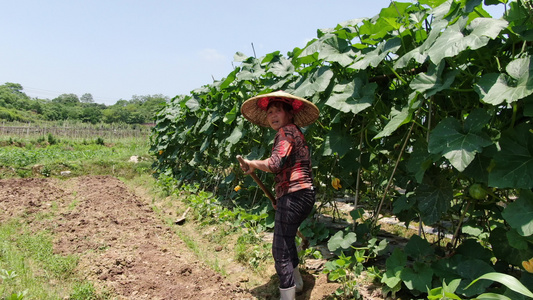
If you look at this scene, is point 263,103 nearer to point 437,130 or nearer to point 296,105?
point 296,105

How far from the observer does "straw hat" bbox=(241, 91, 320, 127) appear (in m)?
2.52

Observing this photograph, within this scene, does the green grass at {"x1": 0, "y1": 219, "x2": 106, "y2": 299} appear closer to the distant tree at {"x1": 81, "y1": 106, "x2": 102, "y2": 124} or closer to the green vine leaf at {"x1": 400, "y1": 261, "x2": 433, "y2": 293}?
the green vine leaf at {"x1": 400, "y1": 261, "x2": 433, "y2": 293}

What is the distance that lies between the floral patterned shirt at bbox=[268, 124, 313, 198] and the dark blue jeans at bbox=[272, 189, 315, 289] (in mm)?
52

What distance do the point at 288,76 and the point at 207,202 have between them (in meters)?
2.37

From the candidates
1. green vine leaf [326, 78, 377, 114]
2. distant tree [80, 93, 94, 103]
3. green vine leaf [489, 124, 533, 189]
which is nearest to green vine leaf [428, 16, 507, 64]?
green vine leaf [489, 124, 533, 189]

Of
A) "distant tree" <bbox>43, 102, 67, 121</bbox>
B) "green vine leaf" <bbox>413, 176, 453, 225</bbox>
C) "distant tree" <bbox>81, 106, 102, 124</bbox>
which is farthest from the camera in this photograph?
"distant tree" <bbox>81, 106, 102, 124</bbox>

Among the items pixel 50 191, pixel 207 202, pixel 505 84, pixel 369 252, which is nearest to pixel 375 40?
pixel 505 84

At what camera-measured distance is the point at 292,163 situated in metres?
2.44

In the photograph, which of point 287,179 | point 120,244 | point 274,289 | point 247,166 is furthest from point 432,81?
point 120,244

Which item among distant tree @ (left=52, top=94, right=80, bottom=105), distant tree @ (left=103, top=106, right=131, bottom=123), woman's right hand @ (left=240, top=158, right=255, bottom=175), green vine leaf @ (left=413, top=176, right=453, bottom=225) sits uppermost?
distant tree @ (left=52, top=94, right=80, bottom=105)

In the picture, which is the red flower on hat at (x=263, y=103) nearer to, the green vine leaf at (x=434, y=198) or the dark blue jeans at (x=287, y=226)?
the dark blue jeans at (x=287, y=226)

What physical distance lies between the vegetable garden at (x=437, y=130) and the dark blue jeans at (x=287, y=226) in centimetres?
31

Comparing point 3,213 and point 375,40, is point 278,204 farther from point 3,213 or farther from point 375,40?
point 3,213

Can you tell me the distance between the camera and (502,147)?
1755 mm
